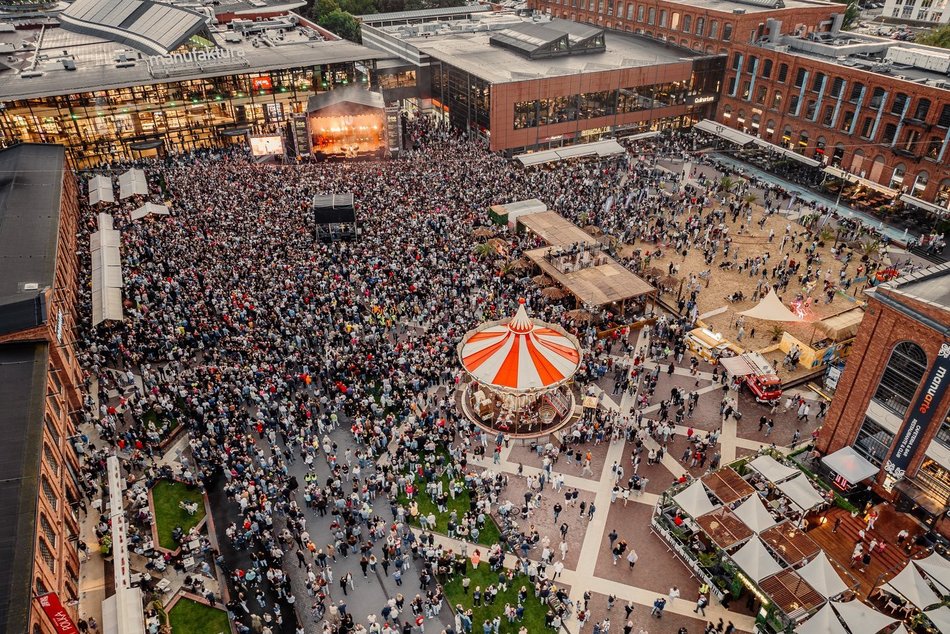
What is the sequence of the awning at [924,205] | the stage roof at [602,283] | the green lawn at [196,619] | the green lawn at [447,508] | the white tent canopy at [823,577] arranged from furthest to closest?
the awning at [924,205]
the stage roof at [602,283]
the green lawn at [447,508]
the green lawn at [196,619]
the white tent canopy at [823,577]

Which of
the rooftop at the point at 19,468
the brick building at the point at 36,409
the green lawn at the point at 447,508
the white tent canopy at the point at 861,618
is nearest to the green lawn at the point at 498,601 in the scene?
the green lawn at the point at 447,508

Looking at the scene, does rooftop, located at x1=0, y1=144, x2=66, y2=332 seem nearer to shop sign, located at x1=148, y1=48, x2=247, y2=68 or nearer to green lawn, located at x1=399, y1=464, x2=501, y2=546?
shop sign, located at x1=148, y1=48, x2=247, y2=68

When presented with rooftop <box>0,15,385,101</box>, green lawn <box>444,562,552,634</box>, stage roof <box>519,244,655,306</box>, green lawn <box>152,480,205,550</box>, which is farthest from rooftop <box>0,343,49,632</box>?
rooftop <box>0,15,385,101</box>

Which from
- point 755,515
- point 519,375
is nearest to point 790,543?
point 755,515

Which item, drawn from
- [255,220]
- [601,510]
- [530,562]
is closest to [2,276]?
[255,220]

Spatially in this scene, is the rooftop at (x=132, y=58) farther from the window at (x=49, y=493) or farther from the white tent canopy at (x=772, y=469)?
the white tent canopy at (x=772, y=469)

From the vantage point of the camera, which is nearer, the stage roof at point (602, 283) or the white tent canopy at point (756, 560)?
the white tent canopy at point (756, 560)

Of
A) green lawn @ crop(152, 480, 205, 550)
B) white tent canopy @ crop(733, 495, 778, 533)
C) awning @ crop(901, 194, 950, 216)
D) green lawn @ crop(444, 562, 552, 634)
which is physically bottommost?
green lawn @ crop(444, 562, 552, 634)
